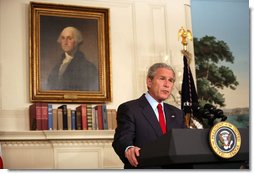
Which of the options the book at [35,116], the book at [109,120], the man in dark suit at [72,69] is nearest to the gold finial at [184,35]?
the man in dark suit at [72,69]

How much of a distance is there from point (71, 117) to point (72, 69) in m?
0.60

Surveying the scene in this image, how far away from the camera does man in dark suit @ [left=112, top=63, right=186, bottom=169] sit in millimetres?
3428

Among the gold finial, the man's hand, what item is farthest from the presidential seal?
the gold finial

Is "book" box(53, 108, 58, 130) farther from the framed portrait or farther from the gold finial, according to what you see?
the gold finial

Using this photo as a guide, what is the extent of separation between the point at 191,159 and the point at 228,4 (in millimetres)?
4147

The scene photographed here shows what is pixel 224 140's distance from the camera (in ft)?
10.3

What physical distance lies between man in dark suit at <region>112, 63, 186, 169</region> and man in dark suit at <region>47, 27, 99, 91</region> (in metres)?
2.25

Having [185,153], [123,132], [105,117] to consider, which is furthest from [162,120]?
[105,117]

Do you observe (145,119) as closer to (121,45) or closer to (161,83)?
(161,83)

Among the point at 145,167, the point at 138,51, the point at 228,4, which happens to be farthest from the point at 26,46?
the point at 145,167

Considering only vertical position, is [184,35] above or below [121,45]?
above

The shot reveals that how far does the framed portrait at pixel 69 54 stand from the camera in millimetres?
5961

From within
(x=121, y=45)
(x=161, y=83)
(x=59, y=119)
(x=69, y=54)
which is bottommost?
(x=59, y=119)

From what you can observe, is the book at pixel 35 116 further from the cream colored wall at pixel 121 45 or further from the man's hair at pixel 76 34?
the man's hair at pixel 76 34
